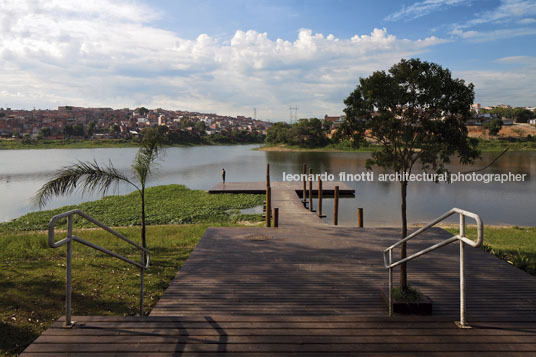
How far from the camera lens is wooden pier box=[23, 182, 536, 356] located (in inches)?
104


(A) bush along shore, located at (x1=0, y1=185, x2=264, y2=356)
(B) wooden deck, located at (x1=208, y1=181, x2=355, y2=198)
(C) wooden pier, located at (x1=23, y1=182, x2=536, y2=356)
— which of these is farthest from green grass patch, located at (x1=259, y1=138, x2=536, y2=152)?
(C) wooden pier, located at (x1=23, y1=182, x2=536, y2=356)

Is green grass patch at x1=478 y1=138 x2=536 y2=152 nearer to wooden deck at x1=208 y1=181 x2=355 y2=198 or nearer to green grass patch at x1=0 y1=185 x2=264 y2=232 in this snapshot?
wooden deck at x1=208 y1=181 x2=355 y2=198

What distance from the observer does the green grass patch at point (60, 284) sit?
4352 mm

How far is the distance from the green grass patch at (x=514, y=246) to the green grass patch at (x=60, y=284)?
6859mm

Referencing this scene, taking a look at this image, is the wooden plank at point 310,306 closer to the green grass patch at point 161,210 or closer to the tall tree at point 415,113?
the tall tree at point 415,113

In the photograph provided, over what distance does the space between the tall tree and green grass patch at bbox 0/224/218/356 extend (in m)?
4.23

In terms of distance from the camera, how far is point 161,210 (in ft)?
54.5

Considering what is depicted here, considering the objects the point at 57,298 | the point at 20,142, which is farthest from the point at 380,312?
the point at 20,142

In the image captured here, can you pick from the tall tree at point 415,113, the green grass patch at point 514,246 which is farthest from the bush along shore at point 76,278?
the green grass patch at point 514,246

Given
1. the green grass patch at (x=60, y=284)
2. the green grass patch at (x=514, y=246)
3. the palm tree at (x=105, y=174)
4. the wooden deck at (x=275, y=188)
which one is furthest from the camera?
the wooden deck at (x=275, y=188)

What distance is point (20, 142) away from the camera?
81.6m

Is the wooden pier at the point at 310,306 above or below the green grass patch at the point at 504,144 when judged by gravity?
below

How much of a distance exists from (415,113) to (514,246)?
21.2ft

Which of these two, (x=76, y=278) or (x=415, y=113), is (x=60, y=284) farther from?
(x=415, y=113)
